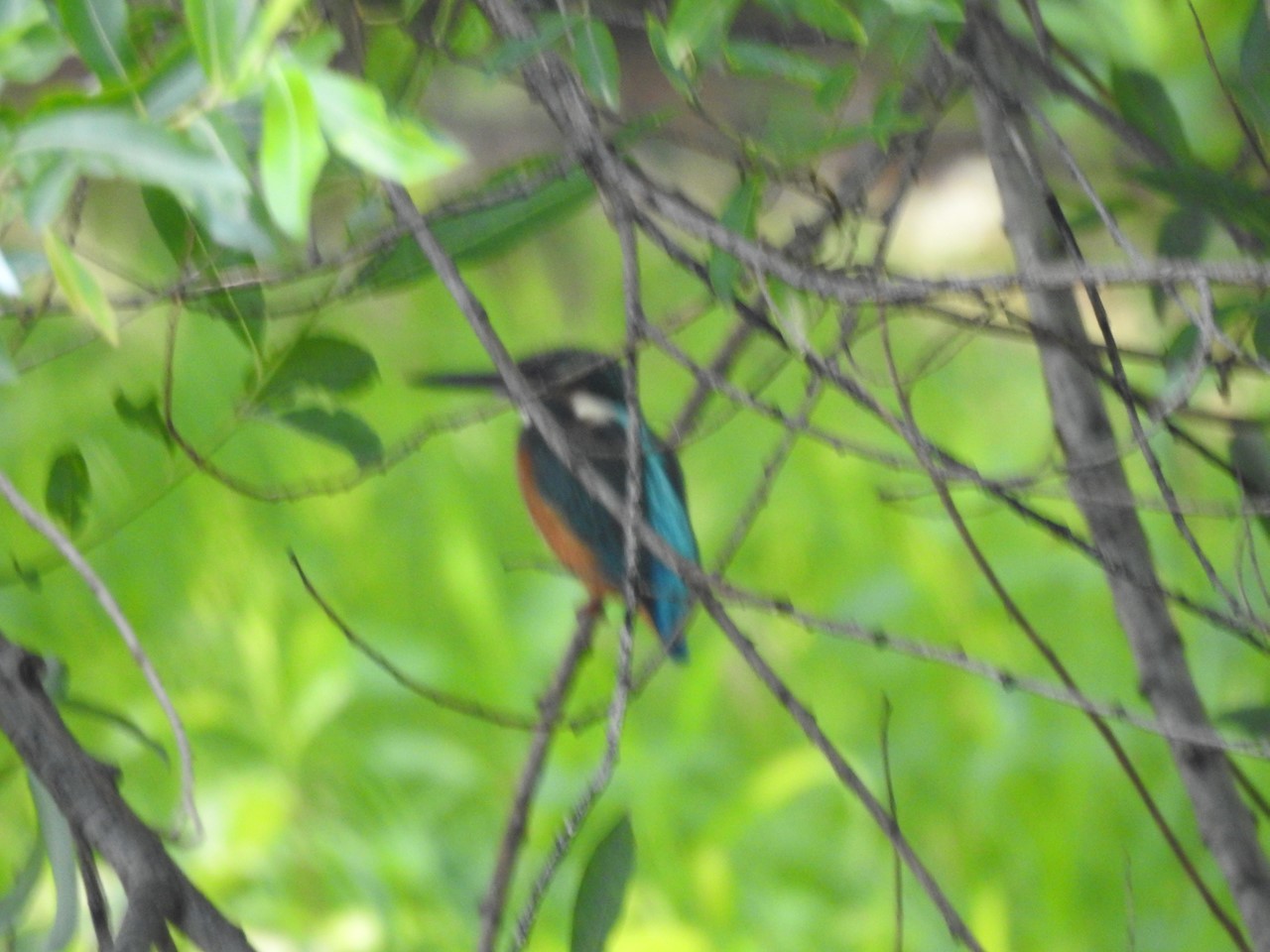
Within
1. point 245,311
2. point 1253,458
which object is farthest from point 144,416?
point 1253,458

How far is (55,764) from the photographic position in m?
0.57

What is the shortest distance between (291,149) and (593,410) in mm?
1106

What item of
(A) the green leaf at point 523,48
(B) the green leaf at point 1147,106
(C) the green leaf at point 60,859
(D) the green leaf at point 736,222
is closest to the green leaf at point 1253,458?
(B) the green leaf at point 1147,106

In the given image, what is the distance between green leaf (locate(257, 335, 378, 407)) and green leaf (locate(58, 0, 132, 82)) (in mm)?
253

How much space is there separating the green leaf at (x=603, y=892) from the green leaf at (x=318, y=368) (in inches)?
10.3

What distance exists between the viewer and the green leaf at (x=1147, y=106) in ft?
2.62

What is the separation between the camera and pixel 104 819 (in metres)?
0.56

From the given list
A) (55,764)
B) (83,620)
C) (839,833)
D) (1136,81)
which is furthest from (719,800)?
(55,764)

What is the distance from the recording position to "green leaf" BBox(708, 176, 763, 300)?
57cm

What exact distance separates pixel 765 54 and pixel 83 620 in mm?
1613

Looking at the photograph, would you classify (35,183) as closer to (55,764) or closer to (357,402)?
(55,764)

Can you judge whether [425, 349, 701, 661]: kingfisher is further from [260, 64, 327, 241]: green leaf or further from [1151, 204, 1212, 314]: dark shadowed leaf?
[260, 64, 327, 241]: green leaf

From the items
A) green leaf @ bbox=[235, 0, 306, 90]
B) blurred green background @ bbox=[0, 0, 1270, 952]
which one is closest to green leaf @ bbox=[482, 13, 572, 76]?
green leaf @ bbox=[235, 0, 306, 90]

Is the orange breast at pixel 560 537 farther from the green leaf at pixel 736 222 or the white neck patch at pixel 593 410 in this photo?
the green leaf at pixel 736 222
